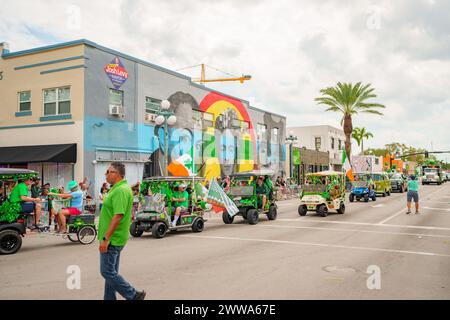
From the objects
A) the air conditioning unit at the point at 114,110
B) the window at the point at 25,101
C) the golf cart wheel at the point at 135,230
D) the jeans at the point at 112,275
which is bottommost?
the golf cart wheel at the point at 135,230

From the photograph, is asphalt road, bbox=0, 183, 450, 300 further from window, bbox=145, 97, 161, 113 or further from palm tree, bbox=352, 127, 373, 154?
palm tree, bbox=352, 127, 373, 154

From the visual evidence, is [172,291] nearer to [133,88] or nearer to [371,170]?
[133,88]

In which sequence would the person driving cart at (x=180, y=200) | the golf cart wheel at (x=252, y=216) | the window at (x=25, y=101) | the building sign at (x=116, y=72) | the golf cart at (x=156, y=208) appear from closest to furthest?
the golf cart at (x=156, y=208) → the person driving cart at (x=180, y=200) → the golf cart wheel at (x=252, y=216) → the building sign at (x=116, y=72) → the window at (x=25, y=101)

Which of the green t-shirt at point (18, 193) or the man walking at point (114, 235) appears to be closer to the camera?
the man walking at point (114, 235)

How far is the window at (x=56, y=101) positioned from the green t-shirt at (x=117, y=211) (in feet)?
57.3

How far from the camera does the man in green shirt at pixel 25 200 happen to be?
10.7 metres

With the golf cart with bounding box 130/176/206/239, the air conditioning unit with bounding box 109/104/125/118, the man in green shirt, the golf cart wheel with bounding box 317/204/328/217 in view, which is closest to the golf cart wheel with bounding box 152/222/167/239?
the golf cart with bounding box 130/176/206/239

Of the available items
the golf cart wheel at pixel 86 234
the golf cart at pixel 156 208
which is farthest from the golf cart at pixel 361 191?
the golf cart wheel at pixel 86 234

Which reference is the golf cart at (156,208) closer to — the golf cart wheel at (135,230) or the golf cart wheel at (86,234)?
the golf cart wheel at (135,230)

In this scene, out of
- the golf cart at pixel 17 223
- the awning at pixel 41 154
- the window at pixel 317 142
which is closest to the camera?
the golf cart at pixel 17 223

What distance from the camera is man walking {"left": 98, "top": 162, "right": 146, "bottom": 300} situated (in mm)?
5223

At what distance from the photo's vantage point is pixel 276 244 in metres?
11.5

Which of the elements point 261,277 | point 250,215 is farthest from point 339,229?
point 261,277

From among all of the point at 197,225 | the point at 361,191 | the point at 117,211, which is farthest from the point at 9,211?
the point at 361,191
